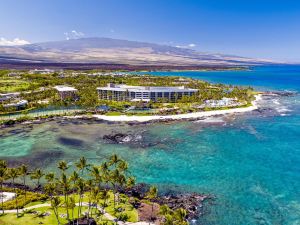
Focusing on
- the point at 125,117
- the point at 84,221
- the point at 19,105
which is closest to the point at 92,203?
the point at 84,221

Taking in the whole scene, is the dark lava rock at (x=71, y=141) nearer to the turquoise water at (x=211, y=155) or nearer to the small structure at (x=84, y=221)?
the turquoise water at (x=211, y=155)

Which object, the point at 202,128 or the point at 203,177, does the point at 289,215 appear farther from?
the point at 202,128

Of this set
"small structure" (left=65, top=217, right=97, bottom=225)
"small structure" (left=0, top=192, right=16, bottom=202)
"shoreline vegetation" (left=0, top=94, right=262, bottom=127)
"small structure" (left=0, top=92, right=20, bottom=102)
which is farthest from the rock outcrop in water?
"small structure" (left=0, top=92, right=20, bottom=102)

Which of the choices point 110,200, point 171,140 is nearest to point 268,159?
Answer: point 171,140

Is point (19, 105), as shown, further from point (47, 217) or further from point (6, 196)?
point (47, 217)

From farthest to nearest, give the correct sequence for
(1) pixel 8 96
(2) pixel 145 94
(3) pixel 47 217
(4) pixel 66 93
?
(4) pixel 66 93
(2) pixel 145 94
(1) pixel 8 96
(3) pixel 47 217

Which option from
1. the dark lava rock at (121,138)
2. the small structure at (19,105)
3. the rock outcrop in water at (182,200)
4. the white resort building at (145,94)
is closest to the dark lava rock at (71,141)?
the dark lava rock at (121,138)

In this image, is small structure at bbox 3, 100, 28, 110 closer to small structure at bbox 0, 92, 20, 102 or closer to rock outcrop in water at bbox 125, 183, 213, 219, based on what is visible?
small structure at bbox 0, 92, 20, 102
